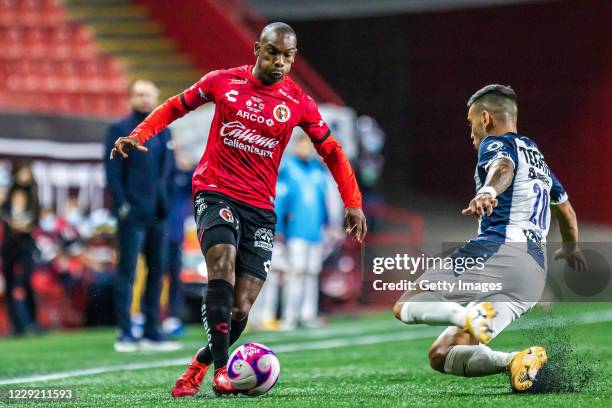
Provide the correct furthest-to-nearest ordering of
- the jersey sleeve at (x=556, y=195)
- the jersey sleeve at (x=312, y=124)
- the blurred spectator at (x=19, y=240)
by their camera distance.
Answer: the blurred spectator at (x=19, y=240)
the jersey sleeve at (x=312, y=124)
the jersey sleeve at (x=556, y=195)

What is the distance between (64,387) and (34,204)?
553cm

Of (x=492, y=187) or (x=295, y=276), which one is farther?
(x=295, y=276)

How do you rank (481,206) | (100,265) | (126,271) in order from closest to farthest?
(481,206) < (126,271) < (100,265)

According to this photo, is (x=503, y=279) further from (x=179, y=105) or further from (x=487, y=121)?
(x=179, y=105)

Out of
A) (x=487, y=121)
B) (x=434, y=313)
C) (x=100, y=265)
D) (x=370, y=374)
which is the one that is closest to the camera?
(x=434, y=313)

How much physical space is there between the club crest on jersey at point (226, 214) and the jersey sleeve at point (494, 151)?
134 cm

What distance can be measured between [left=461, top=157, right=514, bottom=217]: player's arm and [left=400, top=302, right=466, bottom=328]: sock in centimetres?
46

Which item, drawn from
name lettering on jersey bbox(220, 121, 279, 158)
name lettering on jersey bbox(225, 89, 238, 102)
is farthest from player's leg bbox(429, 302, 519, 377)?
name lettering on jersey bbox(225, 89, 238, 102)

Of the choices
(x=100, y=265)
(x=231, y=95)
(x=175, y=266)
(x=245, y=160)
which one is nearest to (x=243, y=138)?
(x=245, y=160)

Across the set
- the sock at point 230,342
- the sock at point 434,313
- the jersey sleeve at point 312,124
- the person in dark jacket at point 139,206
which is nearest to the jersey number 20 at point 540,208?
the sock at point 434,313

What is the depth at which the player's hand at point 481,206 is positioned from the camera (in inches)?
201

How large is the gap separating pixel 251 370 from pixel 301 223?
7.22 m

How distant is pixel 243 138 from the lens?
6.21 m
